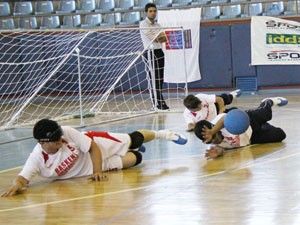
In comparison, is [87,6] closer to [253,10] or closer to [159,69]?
[253,10]

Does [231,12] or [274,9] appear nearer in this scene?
[274,9]

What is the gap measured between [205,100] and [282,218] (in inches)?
178

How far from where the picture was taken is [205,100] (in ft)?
28.4

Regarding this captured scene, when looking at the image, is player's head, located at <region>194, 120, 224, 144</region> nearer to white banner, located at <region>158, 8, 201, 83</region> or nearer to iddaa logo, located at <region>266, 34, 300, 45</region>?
iddaa logo, located at <region>266, 34, 300, 45</region>

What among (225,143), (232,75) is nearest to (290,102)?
(232,75)

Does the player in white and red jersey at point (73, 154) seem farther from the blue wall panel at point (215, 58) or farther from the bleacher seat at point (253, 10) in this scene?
the bleacher seat at point (253, 10)

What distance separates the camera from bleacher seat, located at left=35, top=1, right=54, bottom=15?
62.5ft

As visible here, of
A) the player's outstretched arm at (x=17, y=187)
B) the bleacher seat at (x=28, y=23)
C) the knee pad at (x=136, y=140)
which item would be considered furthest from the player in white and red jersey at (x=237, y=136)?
the bleacher seat at (x=28, y=23)

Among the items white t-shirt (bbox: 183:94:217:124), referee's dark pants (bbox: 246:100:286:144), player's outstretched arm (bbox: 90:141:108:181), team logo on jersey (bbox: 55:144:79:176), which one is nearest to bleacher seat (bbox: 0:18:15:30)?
white t-shirt (bbox: 183:94:217:124)

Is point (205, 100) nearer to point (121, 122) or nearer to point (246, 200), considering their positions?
A: point (121, 122)

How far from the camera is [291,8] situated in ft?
52.6

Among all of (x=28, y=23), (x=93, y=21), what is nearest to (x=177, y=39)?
(x=93, y=21)

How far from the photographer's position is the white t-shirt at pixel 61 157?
18.8ft

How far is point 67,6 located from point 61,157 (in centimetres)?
1358
